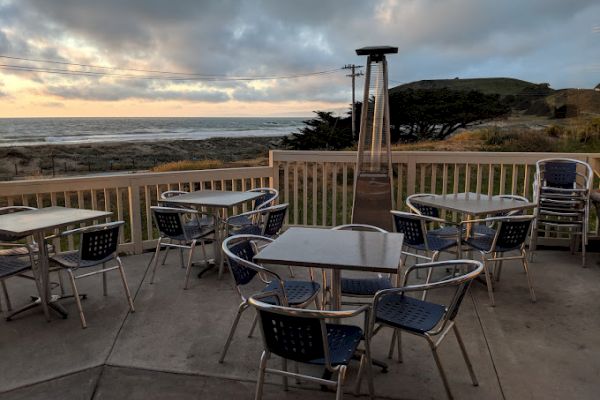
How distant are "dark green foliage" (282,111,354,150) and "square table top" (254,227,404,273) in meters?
19.0

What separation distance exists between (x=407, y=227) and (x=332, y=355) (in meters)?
1.84

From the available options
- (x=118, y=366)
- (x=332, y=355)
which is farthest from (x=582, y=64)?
(x=118, y=366)

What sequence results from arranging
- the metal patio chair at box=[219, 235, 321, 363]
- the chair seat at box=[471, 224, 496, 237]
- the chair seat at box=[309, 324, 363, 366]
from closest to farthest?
the chair seat at box=[309, 324, 363, 366], the metal patio chair at box=[219, 235, 321, 363], the chair seat at box=[471, 224, 496, 237]

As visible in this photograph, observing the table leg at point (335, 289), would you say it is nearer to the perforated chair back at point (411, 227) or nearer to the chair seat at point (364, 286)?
the chair seat at point (364, 286)

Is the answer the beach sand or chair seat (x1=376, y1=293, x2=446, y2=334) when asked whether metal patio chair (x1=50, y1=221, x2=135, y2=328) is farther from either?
the beach sand

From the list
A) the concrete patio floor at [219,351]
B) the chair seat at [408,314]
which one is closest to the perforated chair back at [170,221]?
the concrete patio floor at [219,351]

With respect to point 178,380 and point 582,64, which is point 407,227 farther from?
point 582,64

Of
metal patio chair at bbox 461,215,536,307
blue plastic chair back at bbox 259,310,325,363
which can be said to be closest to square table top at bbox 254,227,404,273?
blue plastic chair back at bbox 259,310,325,363

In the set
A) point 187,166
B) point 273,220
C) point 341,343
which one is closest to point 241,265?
point 341,343

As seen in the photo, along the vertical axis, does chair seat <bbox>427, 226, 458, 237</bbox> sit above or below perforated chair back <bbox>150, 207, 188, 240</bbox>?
below

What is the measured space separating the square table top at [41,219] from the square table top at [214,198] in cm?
80

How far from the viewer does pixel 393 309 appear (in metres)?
2.17

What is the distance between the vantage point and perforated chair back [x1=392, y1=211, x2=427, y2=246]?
3307mm

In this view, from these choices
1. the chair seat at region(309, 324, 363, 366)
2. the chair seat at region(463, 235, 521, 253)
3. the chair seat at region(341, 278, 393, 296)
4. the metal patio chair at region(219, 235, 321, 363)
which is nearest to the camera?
the chair seat at region(309, 324, 363, 366)
